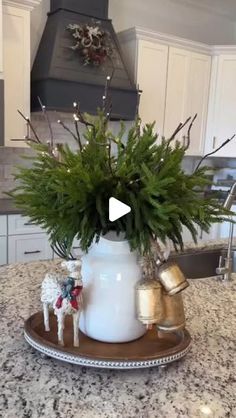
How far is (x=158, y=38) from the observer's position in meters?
3.48

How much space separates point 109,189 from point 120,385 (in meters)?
0.39

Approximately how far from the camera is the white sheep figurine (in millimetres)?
780

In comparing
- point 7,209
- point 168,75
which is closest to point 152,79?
point 168,75

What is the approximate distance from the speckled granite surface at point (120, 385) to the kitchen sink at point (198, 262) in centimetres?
81

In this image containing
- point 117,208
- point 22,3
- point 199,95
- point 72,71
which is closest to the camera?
point 117,208

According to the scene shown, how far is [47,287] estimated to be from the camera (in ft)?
2.63

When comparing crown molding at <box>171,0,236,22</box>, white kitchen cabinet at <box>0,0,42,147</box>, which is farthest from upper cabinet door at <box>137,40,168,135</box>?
white kitchen cabinet at <box>0,0,42,147</box>

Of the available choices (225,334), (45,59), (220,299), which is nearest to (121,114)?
(45,59)

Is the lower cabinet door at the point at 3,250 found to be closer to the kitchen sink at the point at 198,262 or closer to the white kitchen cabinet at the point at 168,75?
the kitchen sink at the point at 198,262

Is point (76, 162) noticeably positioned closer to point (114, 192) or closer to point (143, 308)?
point (114, 192)

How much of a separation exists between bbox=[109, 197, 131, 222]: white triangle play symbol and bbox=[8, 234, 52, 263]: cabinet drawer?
218 cm

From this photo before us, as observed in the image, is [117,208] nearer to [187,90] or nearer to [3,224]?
[3,224]

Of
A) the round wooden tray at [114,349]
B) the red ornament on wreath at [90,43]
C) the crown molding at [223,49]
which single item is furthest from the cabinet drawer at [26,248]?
the crown molding at [223,49]

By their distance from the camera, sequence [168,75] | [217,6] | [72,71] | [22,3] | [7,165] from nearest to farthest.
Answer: [22,3] → [72,71] → [7,165] → [168,75] → [217,6]
